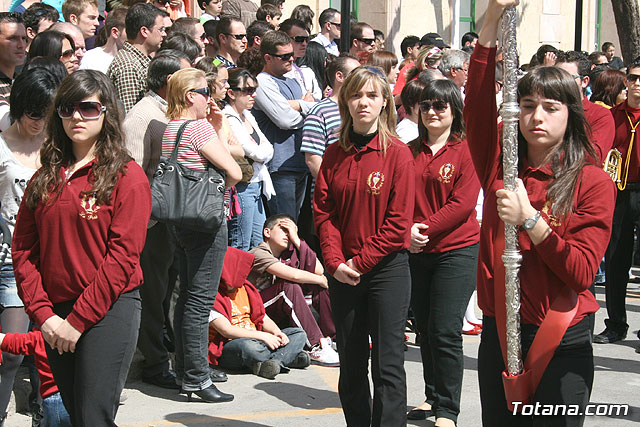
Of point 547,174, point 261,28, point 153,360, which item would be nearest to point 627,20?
point 261,28

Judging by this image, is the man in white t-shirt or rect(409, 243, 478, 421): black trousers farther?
the man in white t-shirt

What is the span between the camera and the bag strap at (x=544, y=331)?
3.49 metres

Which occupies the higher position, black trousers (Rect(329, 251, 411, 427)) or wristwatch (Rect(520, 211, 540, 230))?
wristwatch (Rect(520, 211, 540, 230))

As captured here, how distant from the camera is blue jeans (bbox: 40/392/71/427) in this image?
14.0 feet

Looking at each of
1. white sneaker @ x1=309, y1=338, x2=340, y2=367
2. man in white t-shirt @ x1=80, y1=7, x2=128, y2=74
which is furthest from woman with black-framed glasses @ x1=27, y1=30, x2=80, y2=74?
white sneaker @ x1=309, y1=338, x2=340, y2=367

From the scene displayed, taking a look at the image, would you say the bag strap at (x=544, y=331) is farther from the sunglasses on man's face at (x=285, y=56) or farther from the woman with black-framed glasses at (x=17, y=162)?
the sunglasses on man's face at (x=285, y=56)

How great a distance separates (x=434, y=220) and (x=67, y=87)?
8.17 ft

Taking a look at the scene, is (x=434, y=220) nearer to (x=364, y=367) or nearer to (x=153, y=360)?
(x=364, y=367)

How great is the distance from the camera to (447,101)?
19.3 feet

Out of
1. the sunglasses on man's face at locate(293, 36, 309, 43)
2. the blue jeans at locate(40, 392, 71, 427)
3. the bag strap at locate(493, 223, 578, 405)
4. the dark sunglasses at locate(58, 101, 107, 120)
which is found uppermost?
the sunglasses on man's face at locate(293, 36, 309, 43)

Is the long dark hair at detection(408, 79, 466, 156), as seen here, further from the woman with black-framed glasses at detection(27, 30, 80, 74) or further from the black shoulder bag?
the woman with black-framed glasses at detection(27, 30, 80, 74)

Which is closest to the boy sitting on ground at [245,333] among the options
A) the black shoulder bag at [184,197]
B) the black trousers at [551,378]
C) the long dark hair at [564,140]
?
the black shoulder bag at [184,197]

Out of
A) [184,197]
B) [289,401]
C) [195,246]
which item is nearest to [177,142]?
[184,197]

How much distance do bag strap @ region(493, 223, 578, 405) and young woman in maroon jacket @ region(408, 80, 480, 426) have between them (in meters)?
2.04
